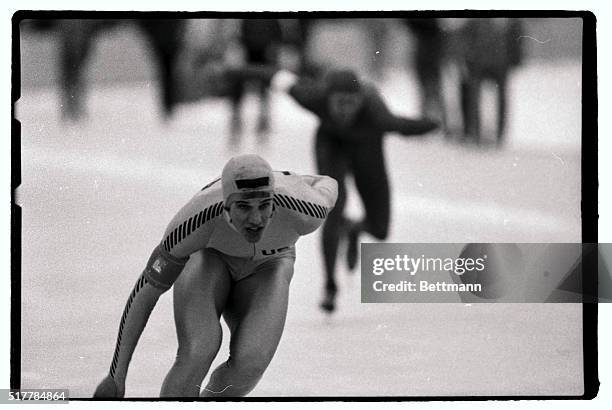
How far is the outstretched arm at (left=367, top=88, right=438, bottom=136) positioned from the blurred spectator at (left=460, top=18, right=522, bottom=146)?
0.50ft

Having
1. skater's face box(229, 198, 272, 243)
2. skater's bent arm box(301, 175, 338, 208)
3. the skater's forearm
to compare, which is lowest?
the skater's forearm

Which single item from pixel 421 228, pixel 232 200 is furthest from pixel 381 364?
pixel 232 200

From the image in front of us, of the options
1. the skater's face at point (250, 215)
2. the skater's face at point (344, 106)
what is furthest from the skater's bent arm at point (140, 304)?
the skater's face at point (344, 106)

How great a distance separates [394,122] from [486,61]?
414 millimetres

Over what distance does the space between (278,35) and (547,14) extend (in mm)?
1003

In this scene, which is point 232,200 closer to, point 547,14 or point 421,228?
point 421,228

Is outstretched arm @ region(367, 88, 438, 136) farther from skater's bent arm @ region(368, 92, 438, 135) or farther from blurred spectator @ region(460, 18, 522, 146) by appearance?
blurred spectator @ region(460, 18, 522, 146)

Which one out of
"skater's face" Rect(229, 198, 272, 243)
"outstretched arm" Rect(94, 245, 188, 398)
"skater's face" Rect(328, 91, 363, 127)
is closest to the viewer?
"skater's face" Rect(229, 198, 272, 243)

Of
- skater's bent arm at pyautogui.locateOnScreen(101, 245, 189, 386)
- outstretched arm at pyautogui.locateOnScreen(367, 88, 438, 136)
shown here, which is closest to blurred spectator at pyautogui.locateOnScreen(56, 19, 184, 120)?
skater's bent arm at pyautogui.locateOnScreen(101, 245, 189, 386)

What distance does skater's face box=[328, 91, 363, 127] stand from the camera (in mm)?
4355

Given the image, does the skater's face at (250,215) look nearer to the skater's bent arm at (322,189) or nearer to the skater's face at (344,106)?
the skater's bent arm at (322,189)

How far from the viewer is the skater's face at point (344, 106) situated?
4355 millimetres

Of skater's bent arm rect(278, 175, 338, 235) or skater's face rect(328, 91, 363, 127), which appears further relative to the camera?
skater's face rect(328, 91, 363, 127)

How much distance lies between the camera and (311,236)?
4.32m
